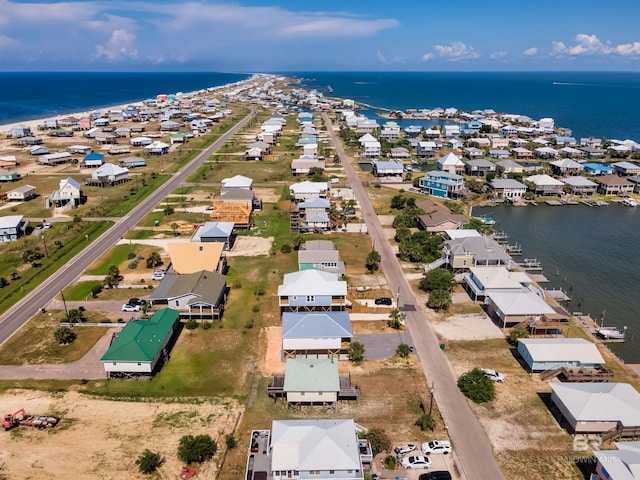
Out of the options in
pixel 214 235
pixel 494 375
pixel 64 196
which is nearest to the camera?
pixel 494 375

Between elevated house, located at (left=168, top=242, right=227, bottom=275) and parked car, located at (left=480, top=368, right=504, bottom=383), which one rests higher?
elevated house, located at (left=168, top=242, right=227, bottom=275)

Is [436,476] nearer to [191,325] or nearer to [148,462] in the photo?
[148,462]

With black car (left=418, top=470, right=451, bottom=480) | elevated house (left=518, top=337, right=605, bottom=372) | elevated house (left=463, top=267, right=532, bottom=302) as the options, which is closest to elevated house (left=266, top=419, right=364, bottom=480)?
black car (left=418, top=470, right=451, bottom=480)

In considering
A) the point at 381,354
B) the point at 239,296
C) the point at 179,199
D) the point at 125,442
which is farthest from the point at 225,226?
the point at 125,442

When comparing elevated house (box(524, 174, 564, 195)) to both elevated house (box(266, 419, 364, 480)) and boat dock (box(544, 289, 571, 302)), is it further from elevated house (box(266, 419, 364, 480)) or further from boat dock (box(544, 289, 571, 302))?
elevated house (box(266, 419, 364, 480))

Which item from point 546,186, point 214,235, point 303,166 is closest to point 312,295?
point 214,235
